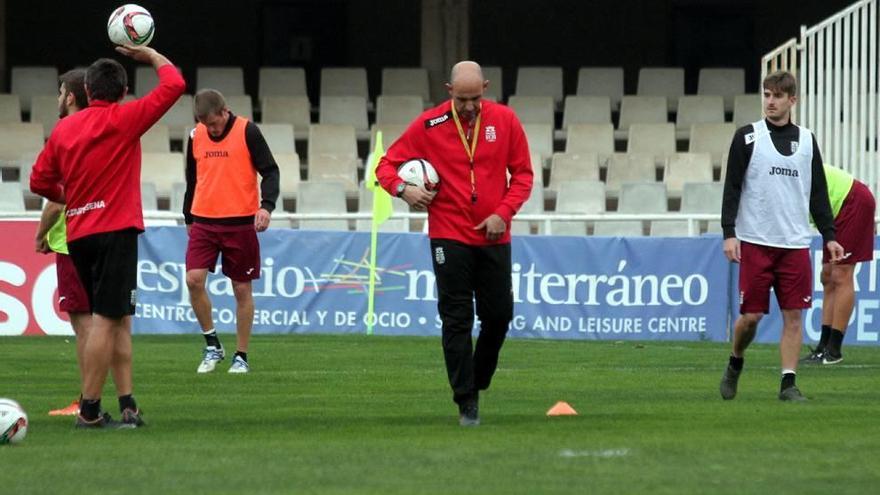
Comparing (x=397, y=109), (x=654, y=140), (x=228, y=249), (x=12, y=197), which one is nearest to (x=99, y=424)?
(x=228, y=249)

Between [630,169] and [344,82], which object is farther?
[344,82]

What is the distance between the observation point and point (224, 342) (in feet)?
57.7

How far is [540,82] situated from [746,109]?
3.36 m

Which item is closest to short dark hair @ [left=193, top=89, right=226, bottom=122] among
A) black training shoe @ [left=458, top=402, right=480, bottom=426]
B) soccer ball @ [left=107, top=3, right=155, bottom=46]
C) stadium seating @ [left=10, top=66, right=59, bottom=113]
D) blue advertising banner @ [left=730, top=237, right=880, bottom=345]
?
soccer ball @ [left=107, top=3, right=155, bottom=46]

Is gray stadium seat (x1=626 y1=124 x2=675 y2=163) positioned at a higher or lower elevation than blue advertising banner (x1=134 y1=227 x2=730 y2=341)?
higher

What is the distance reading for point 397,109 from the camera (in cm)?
2584

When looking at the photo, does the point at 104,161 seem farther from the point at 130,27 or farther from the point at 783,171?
the point at 783,171

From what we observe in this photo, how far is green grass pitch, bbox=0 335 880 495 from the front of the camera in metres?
7.72

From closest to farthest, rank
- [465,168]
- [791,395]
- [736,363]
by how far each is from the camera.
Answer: [465,168] < [791,395] < [736,363]

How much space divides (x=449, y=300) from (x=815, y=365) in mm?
5789

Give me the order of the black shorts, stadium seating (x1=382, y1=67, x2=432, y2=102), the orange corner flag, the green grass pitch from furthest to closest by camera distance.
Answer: stadium seating (x1=382, y1=67, x2=432, y2=102) < the orange corner flag < the black shorts < the green grass pitch

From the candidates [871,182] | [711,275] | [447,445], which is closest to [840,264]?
[711,275]

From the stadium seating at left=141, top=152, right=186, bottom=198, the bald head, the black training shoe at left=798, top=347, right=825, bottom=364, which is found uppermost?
the bald head

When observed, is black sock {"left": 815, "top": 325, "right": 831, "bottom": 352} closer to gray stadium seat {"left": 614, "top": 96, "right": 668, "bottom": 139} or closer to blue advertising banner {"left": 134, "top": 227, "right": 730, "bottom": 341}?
blue advertising banner {"left": 134, "top": 227, "right": 730, "bottom": 341}
